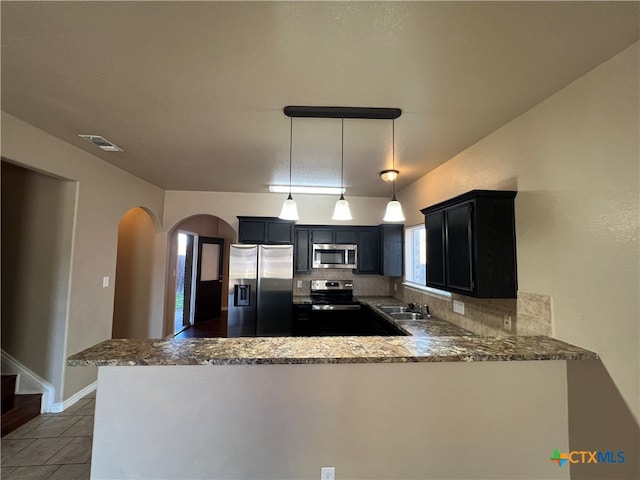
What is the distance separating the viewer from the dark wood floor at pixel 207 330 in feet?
18.5

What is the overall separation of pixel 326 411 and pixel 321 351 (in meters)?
0.32

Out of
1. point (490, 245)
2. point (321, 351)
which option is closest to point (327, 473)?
point (321, 351)

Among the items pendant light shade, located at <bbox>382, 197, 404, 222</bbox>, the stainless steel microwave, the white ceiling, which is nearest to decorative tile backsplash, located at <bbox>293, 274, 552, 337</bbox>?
the stainless steel microwave

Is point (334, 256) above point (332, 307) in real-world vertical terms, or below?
above

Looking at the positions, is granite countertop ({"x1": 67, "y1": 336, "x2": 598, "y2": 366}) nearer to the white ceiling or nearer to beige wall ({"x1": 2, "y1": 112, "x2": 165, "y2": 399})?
the white ceiling

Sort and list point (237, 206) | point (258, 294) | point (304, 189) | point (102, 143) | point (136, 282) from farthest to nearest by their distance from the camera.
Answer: point (237, 206) < point (136, 282) < point (258, 294) < point (304, 189) < point (102, 143)

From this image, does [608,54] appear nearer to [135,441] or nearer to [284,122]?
[284,122]

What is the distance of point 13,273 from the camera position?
284 cm

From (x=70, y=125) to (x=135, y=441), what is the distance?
2487 mm

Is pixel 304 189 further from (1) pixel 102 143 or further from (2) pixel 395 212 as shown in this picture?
(1) pixel 102 143

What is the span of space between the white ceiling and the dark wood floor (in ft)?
13.9

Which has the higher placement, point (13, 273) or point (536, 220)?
point (536, 220)

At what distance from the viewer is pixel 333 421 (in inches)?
58.5

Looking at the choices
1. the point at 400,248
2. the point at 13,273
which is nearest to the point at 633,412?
the point at 400,248
